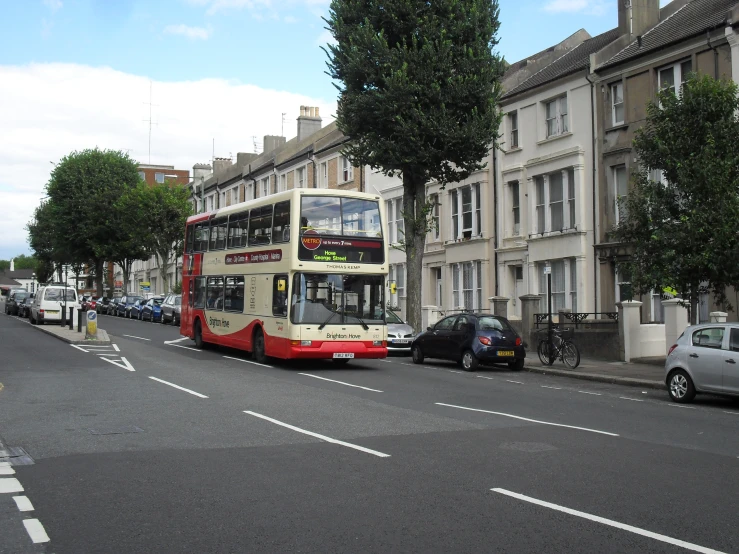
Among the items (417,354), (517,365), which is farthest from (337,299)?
(517,365)

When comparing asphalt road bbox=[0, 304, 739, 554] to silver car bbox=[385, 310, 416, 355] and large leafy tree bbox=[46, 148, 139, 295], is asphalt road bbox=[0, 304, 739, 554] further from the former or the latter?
large leafy tree bbox=[46, 148, 139, 295]

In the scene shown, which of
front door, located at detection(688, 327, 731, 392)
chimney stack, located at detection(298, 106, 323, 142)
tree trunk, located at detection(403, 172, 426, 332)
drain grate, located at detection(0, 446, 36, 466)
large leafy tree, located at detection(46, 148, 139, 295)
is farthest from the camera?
large leafy tree, located at detection(46, 148, 139, 295)

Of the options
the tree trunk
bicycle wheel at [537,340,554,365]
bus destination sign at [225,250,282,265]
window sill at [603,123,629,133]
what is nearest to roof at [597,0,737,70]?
window sill at [603,123,629,133]

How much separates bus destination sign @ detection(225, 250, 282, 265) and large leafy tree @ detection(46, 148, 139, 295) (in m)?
47.2

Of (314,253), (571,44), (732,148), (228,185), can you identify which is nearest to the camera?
(732,148)

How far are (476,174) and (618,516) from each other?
3012cm

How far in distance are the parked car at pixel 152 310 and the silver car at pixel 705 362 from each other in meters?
38.4

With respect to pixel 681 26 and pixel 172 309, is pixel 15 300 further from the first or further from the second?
pixel 681 26

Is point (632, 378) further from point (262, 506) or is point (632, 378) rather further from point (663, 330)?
point (262, 506)

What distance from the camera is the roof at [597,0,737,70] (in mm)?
26312

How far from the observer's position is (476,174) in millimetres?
35906

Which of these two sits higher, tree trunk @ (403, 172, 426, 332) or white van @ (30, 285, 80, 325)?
tree trunk @ (403, 172, 426, 332)

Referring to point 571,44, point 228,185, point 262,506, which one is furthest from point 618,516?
point 228,185

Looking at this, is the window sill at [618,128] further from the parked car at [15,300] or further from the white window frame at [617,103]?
the parked car at [15,300]
